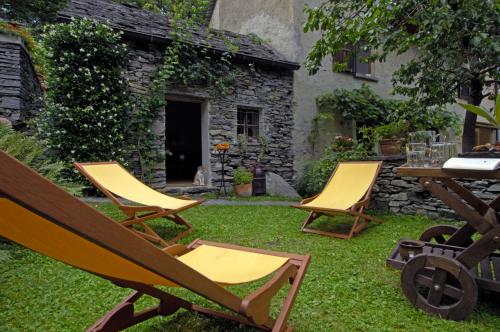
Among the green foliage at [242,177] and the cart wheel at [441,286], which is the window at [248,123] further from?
the cart wheel at [441,286]

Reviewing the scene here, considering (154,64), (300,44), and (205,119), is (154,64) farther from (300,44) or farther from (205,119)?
(300,44)

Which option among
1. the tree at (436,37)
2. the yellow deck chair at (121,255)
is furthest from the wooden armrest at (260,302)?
the tree at (436,37)

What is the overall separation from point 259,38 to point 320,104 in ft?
8.55

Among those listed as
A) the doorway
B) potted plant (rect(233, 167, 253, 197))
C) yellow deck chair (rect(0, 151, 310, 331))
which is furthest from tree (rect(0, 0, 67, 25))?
yellow deck chair (rect(0, 151, 310, 331))

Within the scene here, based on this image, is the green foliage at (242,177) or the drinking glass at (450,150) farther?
the green foliage at (242,177)

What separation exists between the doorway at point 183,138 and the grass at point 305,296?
7.18 m

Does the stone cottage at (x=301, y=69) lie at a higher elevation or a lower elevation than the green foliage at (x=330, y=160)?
higher

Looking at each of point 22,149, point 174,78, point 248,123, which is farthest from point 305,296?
point 248,123

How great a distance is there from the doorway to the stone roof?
298 cm

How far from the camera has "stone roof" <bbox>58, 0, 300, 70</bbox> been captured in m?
6.35

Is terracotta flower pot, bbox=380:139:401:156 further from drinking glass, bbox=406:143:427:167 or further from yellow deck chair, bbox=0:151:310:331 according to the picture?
yellow deck chair, bbox=0:151:310:331

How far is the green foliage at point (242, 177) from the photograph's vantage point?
727cm

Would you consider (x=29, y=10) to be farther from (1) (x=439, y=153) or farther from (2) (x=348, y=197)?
(1) (x=439, y=153)

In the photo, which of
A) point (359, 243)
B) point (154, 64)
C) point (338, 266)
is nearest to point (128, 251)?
point (338, 266)
